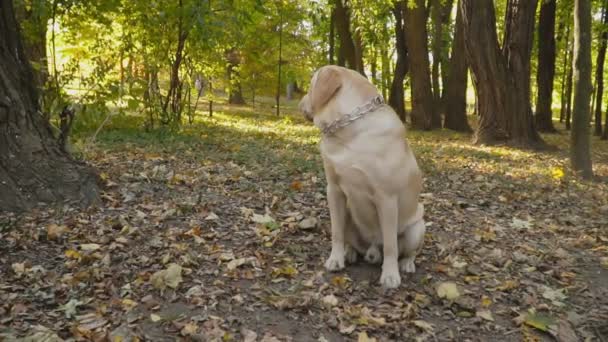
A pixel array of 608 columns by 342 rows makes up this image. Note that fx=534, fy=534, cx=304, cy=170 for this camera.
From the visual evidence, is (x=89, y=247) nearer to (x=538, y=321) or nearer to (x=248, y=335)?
(x=248, y=335)

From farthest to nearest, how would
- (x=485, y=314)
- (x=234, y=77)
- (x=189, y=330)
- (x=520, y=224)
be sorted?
1. (x=234, y=77)
2. (x=520, y=224)
3. (x=485, y=314)
4. (x=189, y=330)

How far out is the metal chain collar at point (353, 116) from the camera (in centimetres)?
346

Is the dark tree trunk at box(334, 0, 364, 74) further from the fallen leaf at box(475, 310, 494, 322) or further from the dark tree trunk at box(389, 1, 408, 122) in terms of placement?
the fallen leaf at box(475, 310, 494, 322)

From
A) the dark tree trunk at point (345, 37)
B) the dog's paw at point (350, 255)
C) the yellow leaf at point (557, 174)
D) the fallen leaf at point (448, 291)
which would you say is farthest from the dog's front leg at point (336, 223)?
the dark tree trunk at point (345, 37)

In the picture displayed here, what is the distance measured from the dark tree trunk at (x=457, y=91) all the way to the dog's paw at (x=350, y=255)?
1459 centimetres

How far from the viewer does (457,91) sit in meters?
17.9

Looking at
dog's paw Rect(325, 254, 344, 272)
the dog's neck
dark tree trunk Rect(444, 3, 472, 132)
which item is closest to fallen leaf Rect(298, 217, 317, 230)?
dog's paw Rect(325, 254, 344, 272)

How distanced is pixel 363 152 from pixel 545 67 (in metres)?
18.2

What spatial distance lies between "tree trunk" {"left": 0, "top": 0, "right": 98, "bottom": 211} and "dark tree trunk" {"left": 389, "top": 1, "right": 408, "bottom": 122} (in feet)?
51.2

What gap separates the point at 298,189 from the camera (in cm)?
658

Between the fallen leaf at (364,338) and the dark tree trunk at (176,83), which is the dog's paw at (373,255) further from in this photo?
the dark tree trunk at (176,83)

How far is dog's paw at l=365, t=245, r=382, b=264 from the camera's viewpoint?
13.4 feet

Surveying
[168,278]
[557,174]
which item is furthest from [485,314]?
[557,174]

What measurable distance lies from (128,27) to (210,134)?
2923mm
